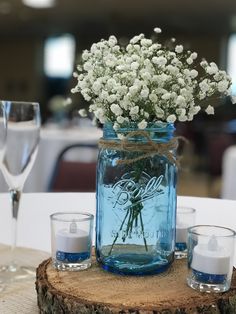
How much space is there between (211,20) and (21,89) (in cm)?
517

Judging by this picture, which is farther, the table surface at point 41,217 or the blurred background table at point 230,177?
the blurred background table at point 230,177

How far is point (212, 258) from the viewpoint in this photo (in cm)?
63

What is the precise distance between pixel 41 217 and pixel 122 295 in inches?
20.9

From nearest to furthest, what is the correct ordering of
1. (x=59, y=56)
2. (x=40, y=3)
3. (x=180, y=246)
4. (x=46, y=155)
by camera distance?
1. (x=180, y=246)
2. (x=46, y=155)
3. (x=40, y=3)
4. (x=59, y=56)

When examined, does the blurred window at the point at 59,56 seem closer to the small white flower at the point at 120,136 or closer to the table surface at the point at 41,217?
the table surface at the point at 41,217

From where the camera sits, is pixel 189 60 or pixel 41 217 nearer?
pixel 189 60

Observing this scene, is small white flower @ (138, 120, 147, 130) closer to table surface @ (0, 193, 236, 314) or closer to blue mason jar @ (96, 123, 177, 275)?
blue mason jar @ (96, 123, 177, 275)

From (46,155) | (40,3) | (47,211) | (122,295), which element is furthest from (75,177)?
(40,3)

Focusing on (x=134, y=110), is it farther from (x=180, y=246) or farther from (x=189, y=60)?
(x=180, y=246)

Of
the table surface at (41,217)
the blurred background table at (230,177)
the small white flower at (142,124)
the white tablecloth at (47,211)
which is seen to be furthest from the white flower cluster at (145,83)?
the blurred background table at (230,177)

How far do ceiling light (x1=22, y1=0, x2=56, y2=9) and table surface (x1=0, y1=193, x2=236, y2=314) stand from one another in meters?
6.48

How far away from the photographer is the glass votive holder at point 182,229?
81 centimetres

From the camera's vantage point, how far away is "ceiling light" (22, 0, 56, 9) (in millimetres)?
7289

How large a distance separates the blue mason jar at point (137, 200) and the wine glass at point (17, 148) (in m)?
0.20
